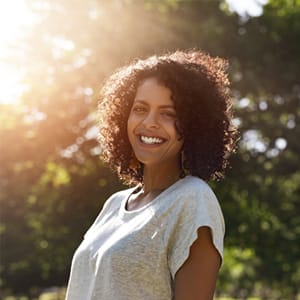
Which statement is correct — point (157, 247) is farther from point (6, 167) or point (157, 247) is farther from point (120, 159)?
point (6, 167)

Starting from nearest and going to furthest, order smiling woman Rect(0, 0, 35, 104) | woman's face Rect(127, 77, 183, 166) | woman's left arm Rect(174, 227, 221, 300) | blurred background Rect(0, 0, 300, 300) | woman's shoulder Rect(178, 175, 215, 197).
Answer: woman's left arm Rect(174, 227, 221, 300) < woman's shoulder Rect(178, 175, 215, 197) < woman's face Rect(127, 77, 183, 166) < blurred background Rect(0, 0, 300, 300) < smiling woman Rect(0, 0, 35, 104)

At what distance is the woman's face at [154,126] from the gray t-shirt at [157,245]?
0.15 metres

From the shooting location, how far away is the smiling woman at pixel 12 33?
1964 centimetres

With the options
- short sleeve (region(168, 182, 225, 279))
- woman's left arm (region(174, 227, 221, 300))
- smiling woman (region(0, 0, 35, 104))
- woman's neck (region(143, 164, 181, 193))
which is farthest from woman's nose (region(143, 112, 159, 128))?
smiling woman (region(0, 0, 35, 104))

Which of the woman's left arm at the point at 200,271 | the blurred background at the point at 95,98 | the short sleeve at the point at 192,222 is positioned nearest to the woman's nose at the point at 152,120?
the short sleeve at the point at 192,222

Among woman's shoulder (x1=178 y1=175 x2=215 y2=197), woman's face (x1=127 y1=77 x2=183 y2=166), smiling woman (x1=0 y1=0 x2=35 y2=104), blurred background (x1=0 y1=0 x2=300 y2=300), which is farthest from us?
smiling woman (x1=0 y1=0 x2=35 y2=104)

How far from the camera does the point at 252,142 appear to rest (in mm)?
19766

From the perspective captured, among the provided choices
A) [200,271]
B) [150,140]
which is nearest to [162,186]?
[150,140]

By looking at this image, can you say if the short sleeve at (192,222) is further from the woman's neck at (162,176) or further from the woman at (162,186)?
the woman's neck at (162,176)

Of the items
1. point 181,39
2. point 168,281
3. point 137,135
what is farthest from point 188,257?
point 181,39

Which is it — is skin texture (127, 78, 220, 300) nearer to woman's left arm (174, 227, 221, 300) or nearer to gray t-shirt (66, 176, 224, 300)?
gray t-shirt (66, 176, 224, 300)

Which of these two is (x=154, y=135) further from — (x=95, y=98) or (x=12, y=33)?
(x=12, y=33)

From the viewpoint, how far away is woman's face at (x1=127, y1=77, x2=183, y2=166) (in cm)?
272

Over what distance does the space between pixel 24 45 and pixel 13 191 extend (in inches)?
144
